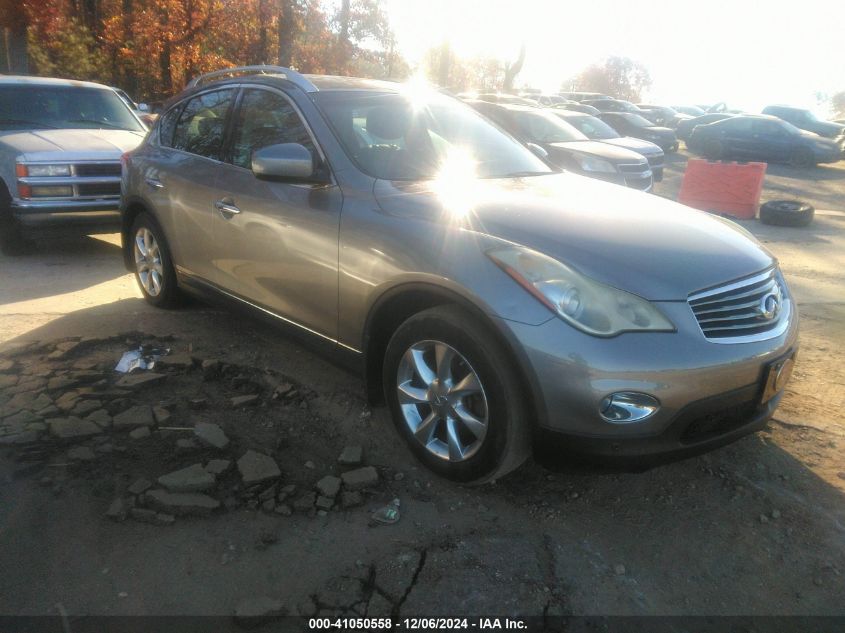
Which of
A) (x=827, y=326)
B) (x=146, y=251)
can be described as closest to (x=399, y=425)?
(x=146, y=251)

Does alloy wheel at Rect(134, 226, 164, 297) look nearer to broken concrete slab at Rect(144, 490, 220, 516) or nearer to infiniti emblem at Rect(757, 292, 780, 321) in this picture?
broken concrete slab at Rect(144, 490, 220, 516)

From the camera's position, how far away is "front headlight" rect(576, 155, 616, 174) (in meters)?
10.1

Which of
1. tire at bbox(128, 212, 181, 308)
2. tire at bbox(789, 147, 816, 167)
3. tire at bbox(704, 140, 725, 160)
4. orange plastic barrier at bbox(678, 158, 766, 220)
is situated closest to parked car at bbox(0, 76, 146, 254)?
tire at bbox(128, 212, 181, 308)

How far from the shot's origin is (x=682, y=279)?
279 cm

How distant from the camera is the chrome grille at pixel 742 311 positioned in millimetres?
2752

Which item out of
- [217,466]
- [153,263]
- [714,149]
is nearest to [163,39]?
[153,263]

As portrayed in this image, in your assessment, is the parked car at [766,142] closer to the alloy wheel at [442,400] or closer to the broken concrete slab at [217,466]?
the alloy wheel at [442,400]

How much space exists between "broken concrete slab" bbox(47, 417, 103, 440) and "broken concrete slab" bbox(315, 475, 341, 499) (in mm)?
1231

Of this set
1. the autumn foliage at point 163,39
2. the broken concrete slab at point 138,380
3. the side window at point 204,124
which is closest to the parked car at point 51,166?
the side window at point 204,124

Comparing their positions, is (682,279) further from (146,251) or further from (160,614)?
(146,251)

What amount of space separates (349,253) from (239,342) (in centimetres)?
175

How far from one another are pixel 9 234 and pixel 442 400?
6.12 meters

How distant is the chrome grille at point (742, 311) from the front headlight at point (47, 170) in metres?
6.46

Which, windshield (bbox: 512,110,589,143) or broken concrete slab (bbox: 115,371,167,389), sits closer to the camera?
broken concrete slab (bbox: 115,371,167,389)
